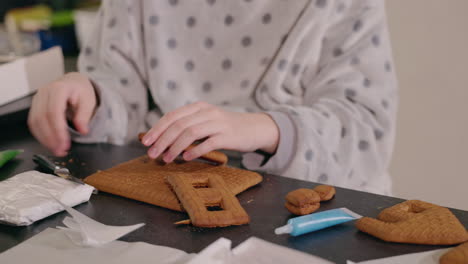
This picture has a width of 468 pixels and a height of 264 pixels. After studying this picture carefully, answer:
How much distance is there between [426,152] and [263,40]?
508mm

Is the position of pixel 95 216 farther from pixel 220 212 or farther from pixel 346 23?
pixel 346 23

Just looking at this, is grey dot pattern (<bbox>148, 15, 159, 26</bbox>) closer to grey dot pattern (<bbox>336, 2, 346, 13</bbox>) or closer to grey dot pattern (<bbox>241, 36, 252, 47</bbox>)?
grey dot pattern (<bbox>241, 36, 252, 47</bbox>)

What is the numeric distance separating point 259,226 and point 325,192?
0.10 meters

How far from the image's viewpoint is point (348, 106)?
820mm

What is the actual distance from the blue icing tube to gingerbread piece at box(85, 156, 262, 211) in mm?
102

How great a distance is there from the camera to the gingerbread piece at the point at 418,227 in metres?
0.47

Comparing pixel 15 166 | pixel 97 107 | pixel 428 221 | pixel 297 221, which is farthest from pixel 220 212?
pixel 97 107

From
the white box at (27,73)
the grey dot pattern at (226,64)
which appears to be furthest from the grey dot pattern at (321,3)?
the white box at (27,73)

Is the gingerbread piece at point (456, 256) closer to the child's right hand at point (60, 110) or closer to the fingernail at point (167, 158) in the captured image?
the fingernail at point (167, 158)

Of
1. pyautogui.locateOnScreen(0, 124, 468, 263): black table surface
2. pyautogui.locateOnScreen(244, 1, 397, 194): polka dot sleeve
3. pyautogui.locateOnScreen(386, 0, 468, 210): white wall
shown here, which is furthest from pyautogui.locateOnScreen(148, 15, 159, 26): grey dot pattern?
pyautogui.locateOnScreen(386, 0, 468, 210): white wall

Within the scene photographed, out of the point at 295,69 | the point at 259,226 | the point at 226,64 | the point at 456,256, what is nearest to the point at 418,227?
the point at 456,256

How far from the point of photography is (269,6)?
3.09 ft

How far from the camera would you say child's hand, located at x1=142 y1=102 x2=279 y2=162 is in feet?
2.12

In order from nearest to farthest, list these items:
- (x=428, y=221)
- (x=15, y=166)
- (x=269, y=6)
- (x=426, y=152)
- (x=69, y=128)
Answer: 1. (x=428, y=221)
2. (x=15, y=166)
3. (x=69, y=128)
4. (x=269, y=6)
5. (x=426, y=152)
